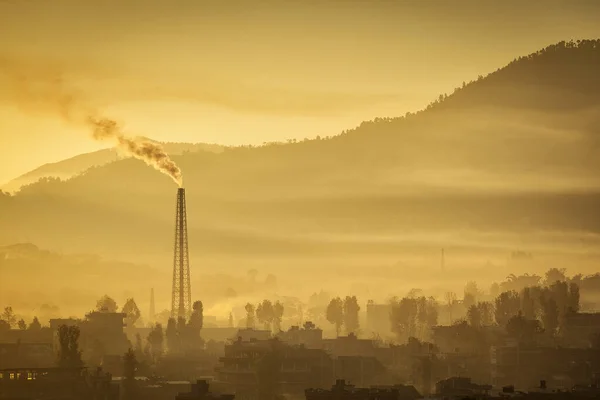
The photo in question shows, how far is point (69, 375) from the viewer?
609ft

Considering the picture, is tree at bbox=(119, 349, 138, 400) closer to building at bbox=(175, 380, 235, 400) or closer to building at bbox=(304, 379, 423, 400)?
building at bbox=(175, 380, 235, 400)

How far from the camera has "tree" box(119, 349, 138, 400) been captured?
188125mm

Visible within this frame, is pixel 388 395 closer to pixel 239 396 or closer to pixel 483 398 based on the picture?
pixel 483 398

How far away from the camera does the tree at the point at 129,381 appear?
188125mm

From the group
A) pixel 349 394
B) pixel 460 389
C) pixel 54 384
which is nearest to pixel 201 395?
pixel 349 394

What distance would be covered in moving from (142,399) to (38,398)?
16.3 meters

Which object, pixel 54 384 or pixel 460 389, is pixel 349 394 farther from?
pixel 54 384

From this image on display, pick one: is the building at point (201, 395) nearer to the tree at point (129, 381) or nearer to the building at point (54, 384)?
the building at point (54, 384)

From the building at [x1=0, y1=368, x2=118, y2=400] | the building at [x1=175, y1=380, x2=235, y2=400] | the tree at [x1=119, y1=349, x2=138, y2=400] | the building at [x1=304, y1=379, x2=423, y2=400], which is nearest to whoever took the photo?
the building at [x1=175, y1=380, x2=235, y2=400]

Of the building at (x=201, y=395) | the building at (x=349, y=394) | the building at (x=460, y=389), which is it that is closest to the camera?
the building at (x=201, y=395)

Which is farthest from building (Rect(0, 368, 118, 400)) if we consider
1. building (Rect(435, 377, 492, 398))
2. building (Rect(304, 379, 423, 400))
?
building (Rect(435, 377, 492, 398))

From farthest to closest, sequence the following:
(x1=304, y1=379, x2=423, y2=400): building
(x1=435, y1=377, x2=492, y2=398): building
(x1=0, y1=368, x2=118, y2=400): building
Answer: (x1=0, y1=368, x2=118, y2=400): building, (x1=435, y1=377, x2=492, y2=398): building, (x1=304, y1=379, x2=423, y2=400): building

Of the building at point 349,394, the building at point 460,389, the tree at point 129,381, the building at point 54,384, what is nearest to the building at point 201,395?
the building at point 349,394

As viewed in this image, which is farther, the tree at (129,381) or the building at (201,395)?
the tree at (129,381)
